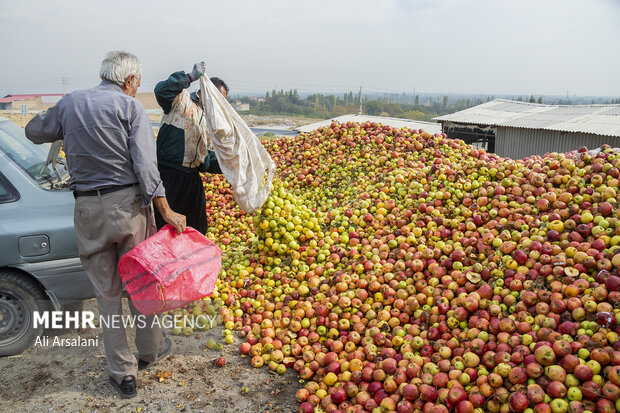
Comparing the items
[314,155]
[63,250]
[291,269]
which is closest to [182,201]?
[63,250]

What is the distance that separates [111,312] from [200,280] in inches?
28.5

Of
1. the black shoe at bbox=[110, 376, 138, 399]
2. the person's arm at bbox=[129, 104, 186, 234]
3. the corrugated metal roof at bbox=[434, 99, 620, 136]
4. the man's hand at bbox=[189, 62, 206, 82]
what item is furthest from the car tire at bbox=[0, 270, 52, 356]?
the corrugated metal roof at bbox=[434, 99, 620, 136]

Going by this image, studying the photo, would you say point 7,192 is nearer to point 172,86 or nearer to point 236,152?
point 172,86

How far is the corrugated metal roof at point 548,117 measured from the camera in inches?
681

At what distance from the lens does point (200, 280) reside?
3.46m

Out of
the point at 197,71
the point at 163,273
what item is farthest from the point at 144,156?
the point at 197,71

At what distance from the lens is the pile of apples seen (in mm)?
2969

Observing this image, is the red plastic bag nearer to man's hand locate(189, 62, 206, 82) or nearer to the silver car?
the silver car

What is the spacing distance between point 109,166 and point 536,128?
1875 centimetres

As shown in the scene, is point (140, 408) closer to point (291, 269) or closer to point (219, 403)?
point (219, 403)

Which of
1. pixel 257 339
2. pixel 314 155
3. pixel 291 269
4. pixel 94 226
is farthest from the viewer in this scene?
pixel 314 155

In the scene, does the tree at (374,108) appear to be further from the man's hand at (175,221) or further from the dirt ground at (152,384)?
the man's hand at (175,221)

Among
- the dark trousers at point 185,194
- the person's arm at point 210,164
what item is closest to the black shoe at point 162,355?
the dark trousers at point 185,194

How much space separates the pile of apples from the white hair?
229 centimetres
